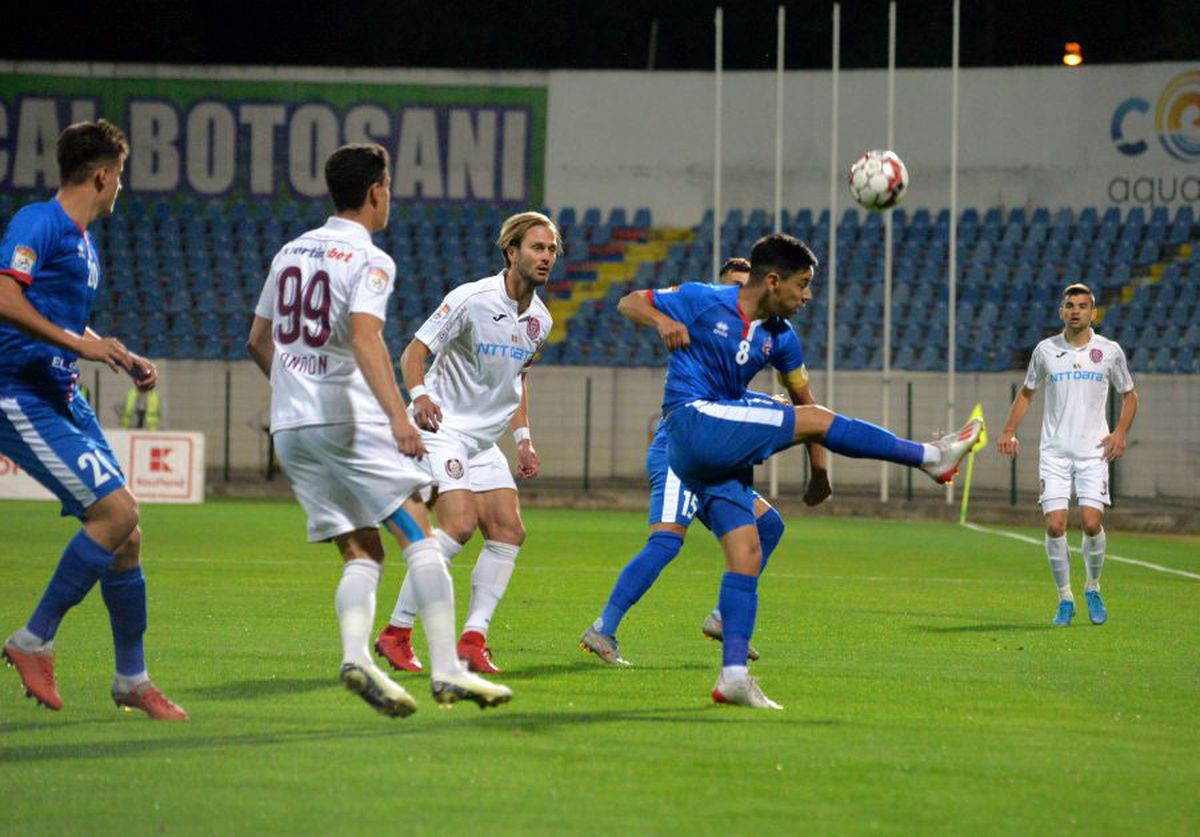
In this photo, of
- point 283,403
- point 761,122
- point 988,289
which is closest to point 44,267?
point 283,403

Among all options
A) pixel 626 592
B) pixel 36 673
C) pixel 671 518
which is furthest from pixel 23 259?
pixel 671 518

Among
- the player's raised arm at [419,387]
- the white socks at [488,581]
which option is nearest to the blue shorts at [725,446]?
the player's raised arm at [419,387]

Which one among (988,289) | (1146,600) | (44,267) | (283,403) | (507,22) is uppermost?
(507,22)

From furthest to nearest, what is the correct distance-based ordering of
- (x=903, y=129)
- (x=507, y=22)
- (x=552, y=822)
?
(x=507, y=22)
(x=903, y=129)
(x=552, y=822)

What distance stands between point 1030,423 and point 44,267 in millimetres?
23900

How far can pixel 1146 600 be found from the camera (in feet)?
44.5

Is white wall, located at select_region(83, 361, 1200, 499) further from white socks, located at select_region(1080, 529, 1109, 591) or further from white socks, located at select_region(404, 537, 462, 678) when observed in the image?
white socks, located at select_region(404, 537, 462, 678)

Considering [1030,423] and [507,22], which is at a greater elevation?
[507,22]

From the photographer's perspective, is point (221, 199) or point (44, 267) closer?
point (44, 267)

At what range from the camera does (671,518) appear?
31.5 ft

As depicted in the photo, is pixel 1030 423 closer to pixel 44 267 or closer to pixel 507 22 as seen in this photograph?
pixel 507 22

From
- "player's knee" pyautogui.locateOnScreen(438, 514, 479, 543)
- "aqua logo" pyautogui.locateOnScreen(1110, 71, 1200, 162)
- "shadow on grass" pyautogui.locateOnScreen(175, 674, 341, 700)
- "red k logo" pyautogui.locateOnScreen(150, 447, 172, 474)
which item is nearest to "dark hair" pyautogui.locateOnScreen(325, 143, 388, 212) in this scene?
"shadow on grass" pyautogui.locateOnScreen(175, 674, 341, 700)

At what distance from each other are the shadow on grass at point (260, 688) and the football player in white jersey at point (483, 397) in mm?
558

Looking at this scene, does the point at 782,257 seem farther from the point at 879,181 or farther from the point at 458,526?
the point at 879,181
